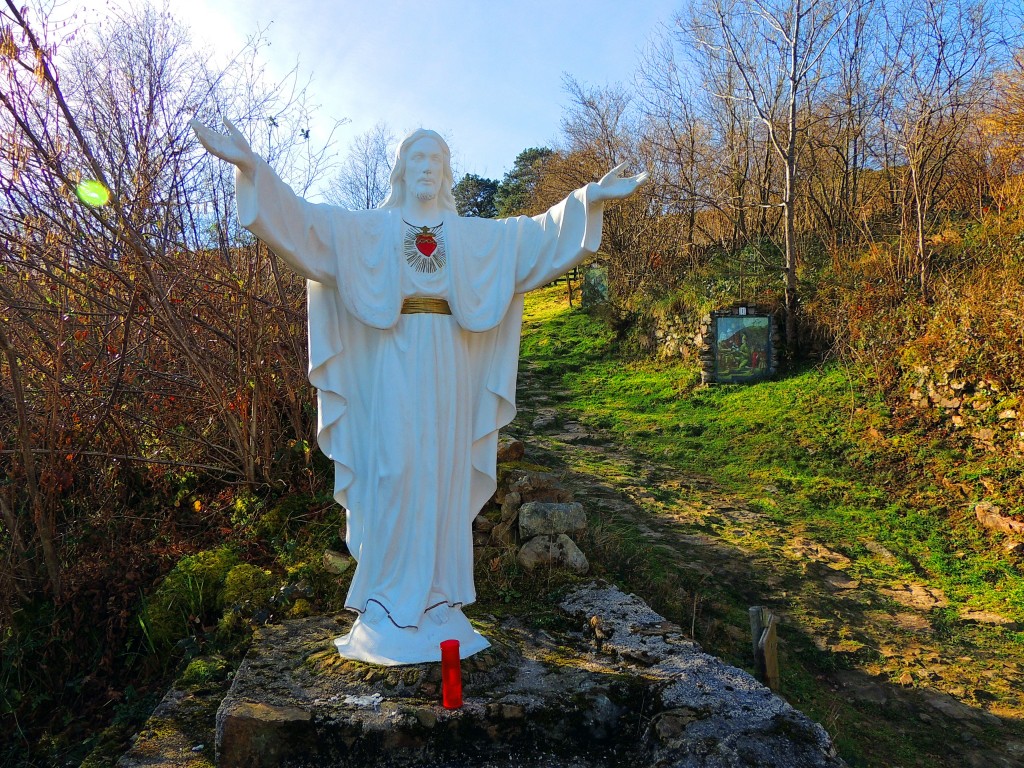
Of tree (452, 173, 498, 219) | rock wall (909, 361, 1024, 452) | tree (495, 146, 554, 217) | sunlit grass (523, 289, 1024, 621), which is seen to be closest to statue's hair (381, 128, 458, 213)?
sunlit grass (523, 289, 1024, 621)

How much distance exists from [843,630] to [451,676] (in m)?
3.55

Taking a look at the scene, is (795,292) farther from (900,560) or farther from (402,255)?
(402,255)

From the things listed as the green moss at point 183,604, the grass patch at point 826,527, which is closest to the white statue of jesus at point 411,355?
the green moss at point 183,604

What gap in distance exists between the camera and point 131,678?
4566mm

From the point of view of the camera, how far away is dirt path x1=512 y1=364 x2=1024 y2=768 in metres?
4.01

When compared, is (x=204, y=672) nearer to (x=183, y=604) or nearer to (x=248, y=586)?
(x=248, y=586)

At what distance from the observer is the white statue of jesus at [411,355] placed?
3.33m

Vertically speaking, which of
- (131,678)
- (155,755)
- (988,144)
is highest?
(988,144)

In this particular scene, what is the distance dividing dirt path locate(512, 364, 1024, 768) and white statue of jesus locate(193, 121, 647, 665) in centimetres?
227

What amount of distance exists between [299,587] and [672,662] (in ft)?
7.82

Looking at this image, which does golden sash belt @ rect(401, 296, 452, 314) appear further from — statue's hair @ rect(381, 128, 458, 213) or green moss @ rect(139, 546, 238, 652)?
green moss @ rect(139, 546, 238, 652)

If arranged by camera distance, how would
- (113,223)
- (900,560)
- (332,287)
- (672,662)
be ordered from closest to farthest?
(672,662) < (332,287) < (113,223) < (900,560)

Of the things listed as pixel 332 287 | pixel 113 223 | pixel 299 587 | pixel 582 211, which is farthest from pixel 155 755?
pixel 113 223

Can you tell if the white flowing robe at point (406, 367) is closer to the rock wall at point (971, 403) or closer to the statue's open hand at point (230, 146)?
the statue's open hand at point (230, 146)
